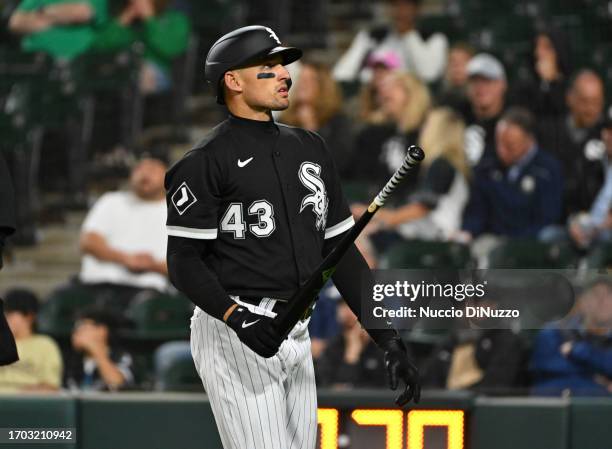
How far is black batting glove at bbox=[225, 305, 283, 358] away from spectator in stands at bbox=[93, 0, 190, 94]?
15.5 ft

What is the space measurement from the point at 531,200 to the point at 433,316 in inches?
107

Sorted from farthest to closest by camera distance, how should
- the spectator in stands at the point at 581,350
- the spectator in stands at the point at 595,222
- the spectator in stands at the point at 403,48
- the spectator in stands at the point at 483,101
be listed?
the spectator in stands at the point at 403,48 < the spectator in stands at the point at 483,101 < the spectator in stands at the point at 595,222 < the spectator in stands at the point at 581,350

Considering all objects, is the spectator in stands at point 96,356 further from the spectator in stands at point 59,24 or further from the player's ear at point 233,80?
the player's ear at point 233,80

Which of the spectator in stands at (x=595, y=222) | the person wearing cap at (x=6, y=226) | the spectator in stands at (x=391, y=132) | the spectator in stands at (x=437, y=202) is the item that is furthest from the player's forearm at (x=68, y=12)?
the person wearing cap at (x=6, y=226)

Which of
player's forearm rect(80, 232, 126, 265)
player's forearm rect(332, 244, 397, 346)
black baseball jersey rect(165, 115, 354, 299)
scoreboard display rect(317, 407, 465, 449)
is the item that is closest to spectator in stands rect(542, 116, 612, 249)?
player's forearm rect(80, 232, 126, 265)

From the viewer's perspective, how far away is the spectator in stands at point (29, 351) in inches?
216

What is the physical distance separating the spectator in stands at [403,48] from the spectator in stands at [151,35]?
0.97 metres

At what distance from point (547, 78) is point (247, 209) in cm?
421

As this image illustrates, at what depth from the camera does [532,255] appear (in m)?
5.90

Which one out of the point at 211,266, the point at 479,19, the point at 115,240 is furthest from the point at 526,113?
the point at 211,266

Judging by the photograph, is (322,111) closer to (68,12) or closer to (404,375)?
(68,12)

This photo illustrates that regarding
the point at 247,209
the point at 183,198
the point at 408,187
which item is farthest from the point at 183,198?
the point at 408,187

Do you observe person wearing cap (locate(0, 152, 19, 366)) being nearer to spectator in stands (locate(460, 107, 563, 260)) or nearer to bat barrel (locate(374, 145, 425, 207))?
bat barrel (locate(374, 145, 425, 207))

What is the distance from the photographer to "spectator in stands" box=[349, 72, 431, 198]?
665cm
